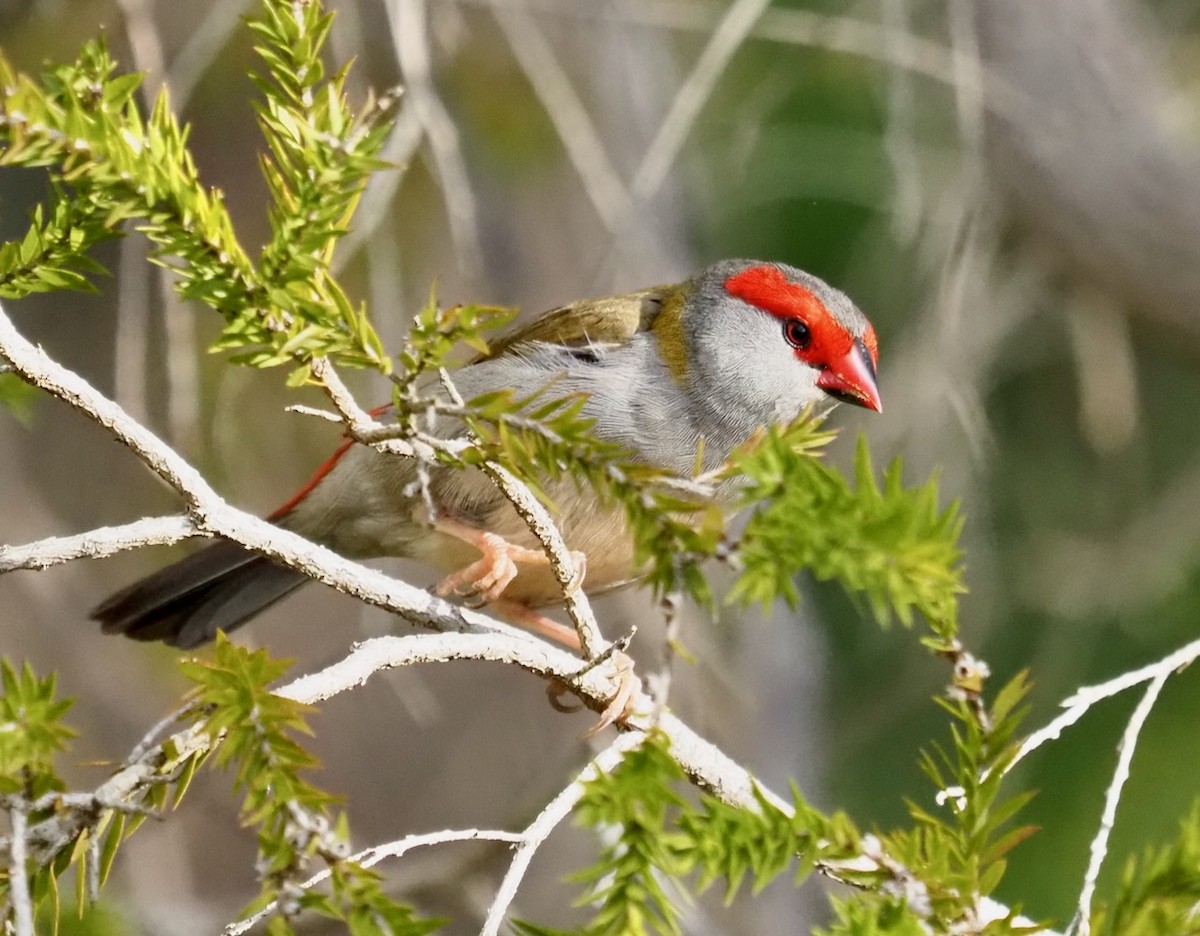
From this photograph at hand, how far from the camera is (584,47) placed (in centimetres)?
559

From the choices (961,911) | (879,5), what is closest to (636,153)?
(879,5)

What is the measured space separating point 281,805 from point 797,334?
2.10 metres

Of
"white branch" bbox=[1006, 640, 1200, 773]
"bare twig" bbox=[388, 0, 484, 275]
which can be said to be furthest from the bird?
"white branch" bbox=[1006, 640, 1200, 773]

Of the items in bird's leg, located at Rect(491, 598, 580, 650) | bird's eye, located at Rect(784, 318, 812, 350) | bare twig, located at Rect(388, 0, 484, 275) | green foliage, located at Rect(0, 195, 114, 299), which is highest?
bare twig, located at Rect(388, 0, 484, 275)

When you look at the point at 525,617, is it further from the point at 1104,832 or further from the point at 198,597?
the point at 1104,832

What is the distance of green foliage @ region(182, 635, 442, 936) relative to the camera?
1.12m

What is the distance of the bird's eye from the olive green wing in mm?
310

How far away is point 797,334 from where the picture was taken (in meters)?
3.04

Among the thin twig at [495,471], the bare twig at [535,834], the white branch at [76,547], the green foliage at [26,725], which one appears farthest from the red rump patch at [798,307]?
the green foliage at [26,725]

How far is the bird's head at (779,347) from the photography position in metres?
2.96

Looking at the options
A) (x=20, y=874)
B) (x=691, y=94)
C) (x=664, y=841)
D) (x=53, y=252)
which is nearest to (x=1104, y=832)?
(x=664, y=841)

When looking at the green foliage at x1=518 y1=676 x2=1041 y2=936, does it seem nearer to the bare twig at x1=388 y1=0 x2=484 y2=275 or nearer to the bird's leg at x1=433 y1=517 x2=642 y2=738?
the bird's leg at x1=433 y1=517 x2=642 y2=738

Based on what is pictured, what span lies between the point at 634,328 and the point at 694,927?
5.36ft

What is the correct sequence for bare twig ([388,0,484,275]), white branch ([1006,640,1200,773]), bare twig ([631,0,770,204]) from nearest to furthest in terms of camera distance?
white branch ([1006,640,1200,773]) → bare twig ([388,0,484,275]) → bare twig ([631,0,770,204])
